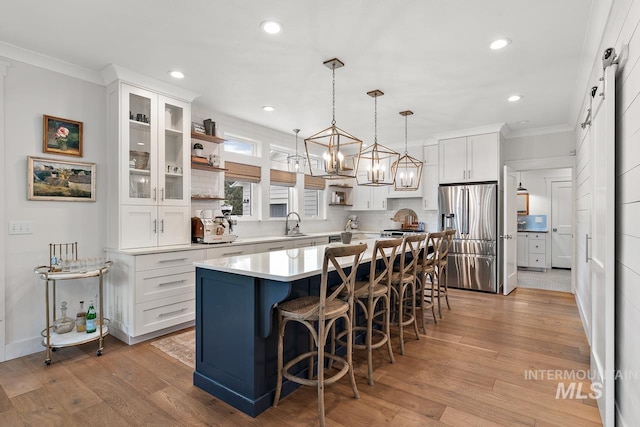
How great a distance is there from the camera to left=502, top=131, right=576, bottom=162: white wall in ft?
17.1

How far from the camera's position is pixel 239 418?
2.04 m

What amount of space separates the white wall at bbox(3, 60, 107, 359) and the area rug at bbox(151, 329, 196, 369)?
92 centimetres

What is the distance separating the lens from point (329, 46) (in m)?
2.80

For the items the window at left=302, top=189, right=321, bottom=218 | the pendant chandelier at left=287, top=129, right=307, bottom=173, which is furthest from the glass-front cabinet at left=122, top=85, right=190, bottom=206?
the window at left=302, top=189, right=321, bottom=218

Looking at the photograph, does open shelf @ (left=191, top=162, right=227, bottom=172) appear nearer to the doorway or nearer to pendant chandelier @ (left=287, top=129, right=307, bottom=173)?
pendant chandelier @ (left=287, top=129, right=307, bottom=173)

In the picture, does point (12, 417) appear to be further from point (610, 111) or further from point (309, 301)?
point (610, 111)

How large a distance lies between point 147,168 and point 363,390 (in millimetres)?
2996

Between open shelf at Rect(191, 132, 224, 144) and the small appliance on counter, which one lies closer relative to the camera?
the small appliance on counter

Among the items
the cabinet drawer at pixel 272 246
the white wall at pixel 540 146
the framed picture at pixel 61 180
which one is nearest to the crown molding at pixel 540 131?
the white wall at pixel 540 146

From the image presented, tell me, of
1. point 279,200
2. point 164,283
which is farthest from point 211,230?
point 279,200

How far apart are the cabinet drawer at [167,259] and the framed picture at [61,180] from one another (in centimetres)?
86

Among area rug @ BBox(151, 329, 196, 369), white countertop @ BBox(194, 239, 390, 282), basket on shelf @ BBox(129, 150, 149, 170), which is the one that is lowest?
area rug @ BBox(151, 329, 196, 369)

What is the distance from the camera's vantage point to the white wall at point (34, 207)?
9.52ft

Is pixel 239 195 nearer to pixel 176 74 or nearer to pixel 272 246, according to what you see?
pixel 272 246
